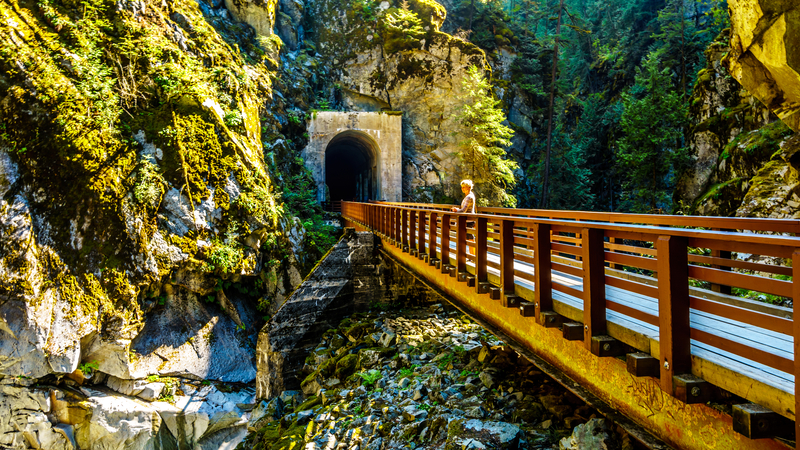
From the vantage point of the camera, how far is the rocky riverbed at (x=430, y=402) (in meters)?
4.75

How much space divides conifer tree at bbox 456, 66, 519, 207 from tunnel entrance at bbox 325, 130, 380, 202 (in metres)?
5.83

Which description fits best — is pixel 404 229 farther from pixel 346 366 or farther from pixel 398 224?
pixel 346 366

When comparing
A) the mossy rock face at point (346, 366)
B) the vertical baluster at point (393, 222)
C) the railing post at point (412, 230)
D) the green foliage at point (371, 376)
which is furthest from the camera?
the vertical baluster at point (393, 222)

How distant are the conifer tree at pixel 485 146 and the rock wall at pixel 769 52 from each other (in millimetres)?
12367

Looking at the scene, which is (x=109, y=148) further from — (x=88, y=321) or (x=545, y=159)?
(x=545, y=159)

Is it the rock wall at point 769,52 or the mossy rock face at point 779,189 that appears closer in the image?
the rock wall at point 769,52

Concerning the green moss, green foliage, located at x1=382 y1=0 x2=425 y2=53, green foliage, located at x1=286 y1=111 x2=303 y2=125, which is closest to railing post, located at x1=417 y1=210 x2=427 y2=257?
the green moss

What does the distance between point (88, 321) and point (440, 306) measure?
383 inches

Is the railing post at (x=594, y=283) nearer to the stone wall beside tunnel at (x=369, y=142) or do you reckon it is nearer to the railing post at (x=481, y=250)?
the railing post at (x=481, y=250)

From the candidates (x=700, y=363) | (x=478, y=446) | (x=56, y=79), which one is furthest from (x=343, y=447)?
(x=56, y=79)

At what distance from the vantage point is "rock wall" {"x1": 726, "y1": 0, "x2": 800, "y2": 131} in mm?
9086

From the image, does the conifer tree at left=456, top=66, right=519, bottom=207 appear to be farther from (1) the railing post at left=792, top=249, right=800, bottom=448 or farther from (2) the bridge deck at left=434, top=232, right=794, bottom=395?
(1) the railing post at left=792, top=249, right=800, bottom=448

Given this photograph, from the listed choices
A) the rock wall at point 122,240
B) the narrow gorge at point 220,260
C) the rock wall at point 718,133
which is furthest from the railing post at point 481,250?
the rock wall at point 718,133

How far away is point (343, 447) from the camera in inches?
233
